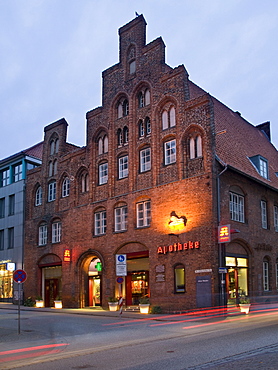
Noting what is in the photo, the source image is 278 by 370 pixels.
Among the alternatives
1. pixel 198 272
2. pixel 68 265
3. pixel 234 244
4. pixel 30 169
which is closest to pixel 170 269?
pixel 198 272

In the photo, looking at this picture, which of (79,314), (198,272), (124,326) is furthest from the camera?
(79,314)

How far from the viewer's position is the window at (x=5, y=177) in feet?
142

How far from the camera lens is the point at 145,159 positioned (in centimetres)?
2975

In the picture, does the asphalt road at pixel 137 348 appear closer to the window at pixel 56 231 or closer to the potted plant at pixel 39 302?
the potted plant at pixel 39 302

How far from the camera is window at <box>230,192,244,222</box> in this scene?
27.0 meters

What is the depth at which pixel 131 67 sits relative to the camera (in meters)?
32.4

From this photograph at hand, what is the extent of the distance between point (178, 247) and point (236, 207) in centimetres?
441

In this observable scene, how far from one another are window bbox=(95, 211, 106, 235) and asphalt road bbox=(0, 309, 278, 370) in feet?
38.3

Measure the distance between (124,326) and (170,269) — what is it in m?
6.88

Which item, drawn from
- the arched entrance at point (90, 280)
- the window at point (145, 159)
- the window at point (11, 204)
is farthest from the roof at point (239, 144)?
the window at point (11, 204)

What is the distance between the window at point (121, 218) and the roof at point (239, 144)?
774 centimetres

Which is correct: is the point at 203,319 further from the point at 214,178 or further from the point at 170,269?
the point at 214,178

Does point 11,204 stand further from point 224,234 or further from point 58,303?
point 224,234

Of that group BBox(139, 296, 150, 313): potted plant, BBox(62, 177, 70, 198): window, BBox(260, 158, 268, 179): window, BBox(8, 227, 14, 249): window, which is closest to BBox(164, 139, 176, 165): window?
BBox(260, 158, 268, 179): window
